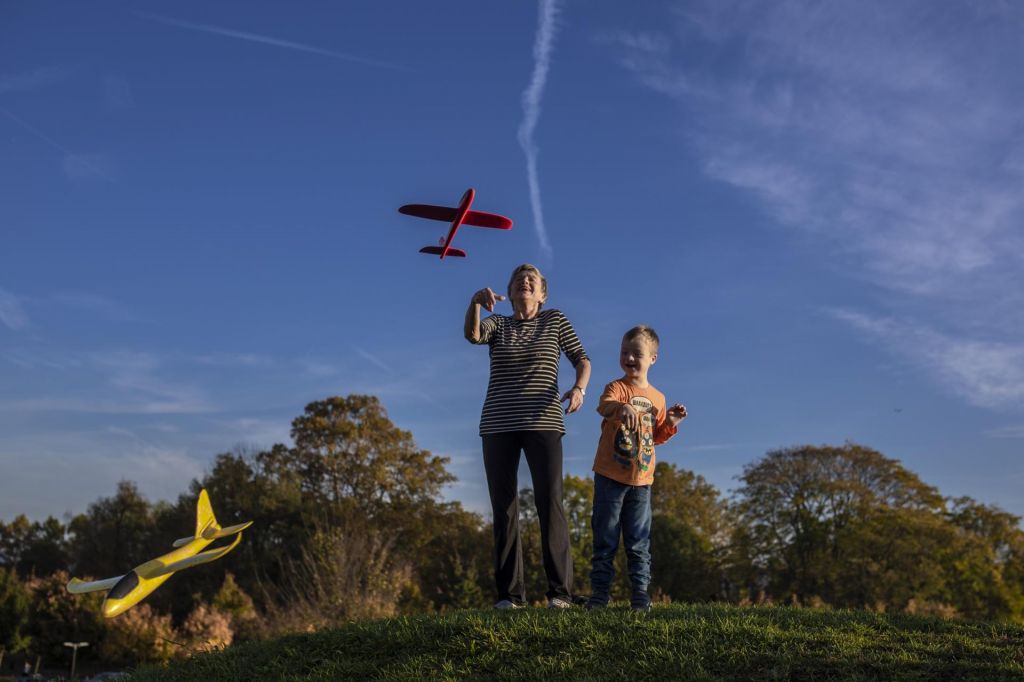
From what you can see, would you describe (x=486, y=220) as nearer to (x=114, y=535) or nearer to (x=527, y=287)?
(x=527, y=287)

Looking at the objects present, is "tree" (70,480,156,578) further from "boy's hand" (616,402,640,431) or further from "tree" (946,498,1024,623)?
"boy's hand" (616,402,640,431)

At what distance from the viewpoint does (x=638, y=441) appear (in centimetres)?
582

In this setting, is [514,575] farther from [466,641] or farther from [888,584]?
[888,584]

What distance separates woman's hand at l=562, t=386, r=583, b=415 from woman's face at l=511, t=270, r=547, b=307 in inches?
32.6

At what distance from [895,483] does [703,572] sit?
842 cm

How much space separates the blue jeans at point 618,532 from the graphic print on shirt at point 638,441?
0.60ft

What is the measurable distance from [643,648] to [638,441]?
143 centimetres

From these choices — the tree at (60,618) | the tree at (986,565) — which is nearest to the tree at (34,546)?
the tree at (60,618)

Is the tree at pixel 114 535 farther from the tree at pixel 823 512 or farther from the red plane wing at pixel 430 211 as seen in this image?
the red plane wing at pixel 430 211

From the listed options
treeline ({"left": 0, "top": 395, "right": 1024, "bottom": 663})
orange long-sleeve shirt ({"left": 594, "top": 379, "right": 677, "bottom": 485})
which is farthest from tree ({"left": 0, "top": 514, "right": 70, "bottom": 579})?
orange long-sleeve shirt ({"left": 594, "top": 379, "right": 677, "bottom": 485})

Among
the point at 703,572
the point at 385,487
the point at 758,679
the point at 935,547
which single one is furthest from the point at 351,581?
the point at 935,547

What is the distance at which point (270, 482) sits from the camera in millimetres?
36125

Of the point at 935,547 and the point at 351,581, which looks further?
the point at 935,547

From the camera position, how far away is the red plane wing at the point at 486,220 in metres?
10.3
